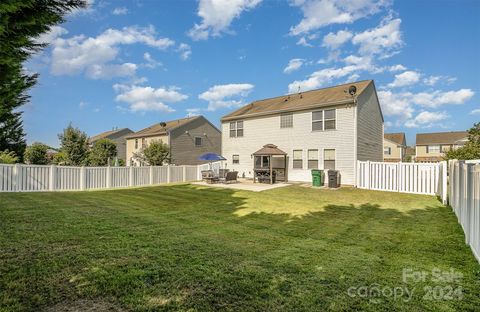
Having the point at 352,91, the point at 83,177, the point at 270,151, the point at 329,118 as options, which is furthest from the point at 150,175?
the point at 352,91

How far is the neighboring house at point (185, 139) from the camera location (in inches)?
1134

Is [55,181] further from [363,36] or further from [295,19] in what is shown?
[363,36]

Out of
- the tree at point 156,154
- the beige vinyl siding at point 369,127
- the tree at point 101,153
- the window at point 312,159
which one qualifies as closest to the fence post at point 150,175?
the tree at point 156,154

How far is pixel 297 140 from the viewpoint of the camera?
18172 millimetres

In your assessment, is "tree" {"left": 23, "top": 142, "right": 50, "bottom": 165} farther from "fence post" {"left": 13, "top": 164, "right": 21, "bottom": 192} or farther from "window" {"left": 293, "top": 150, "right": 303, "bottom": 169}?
"window" {"left": 293, "top": 150, "right": 303, "bottom": 169}

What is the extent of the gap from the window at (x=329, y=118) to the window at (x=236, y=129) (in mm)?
7624

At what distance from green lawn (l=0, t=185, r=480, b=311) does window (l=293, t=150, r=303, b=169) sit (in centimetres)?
1034

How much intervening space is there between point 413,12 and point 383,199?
10074mm

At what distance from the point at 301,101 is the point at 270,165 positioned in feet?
19.1

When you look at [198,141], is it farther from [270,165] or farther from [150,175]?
[270,165]

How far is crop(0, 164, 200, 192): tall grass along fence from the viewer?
40.3 ft

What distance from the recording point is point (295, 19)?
17.4 metres

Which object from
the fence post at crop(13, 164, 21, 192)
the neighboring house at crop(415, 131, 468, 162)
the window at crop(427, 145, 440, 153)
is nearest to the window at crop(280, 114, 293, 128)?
the fence post at crop(13, 164, 21, 192)

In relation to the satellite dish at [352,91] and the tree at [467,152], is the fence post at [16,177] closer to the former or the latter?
the satellite dish at [352,91]
